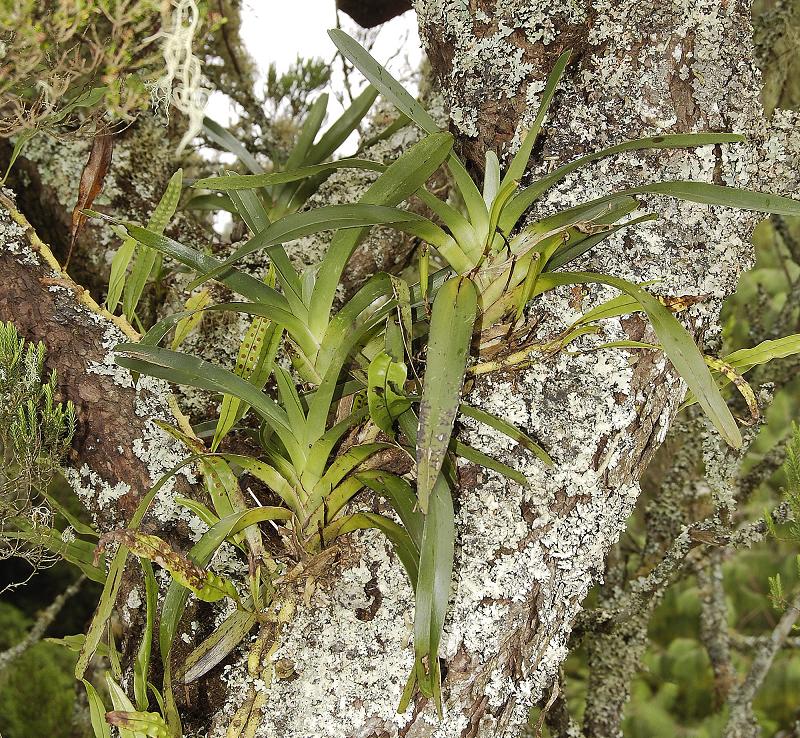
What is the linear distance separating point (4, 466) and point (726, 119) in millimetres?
819

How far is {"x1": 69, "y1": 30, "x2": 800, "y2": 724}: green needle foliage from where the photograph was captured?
535 millimetres

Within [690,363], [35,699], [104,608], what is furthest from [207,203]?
[35,699]

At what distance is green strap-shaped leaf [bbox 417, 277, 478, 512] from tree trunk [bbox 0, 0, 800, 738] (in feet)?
0.39

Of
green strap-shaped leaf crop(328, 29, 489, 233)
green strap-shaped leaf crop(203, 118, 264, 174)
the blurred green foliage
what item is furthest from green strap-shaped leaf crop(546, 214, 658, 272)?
the blurred green foliage

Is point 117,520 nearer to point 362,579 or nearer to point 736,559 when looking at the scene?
point 362,579

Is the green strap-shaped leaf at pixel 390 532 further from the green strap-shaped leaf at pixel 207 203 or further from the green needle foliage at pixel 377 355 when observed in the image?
the green strap-shaped leaf at pixel 207 203

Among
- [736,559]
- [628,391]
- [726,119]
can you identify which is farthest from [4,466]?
[736,559]

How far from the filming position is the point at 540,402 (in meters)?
0.62

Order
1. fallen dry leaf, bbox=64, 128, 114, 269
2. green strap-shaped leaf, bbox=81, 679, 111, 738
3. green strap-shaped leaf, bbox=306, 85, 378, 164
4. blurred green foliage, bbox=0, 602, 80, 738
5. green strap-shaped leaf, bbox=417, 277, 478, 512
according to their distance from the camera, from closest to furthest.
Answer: green strap-shaped leaf, bbox=417, 277, 478, 512 < green strap-shaped leaf, bbox=81, 679, 111, 738 < fallen dry leaf, bbox=64, 128, 114, 269 < green strap-shaped leaf, bbox=306, 85, 378, 164 < blurred green foliage, bbox=0, 602, 80, 738

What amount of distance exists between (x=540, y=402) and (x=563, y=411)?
2 centimetres

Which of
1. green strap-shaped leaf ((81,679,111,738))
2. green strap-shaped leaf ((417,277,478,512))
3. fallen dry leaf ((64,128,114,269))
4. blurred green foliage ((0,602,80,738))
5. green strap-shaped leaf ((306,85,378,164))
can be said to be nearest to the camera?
green strap-shaped leaf ((417,277,478,512))

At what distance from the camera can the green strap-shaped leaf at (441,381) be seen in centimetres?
49

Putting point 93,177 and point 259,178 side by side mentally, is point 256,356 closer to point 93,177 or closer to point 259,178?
point 259,178

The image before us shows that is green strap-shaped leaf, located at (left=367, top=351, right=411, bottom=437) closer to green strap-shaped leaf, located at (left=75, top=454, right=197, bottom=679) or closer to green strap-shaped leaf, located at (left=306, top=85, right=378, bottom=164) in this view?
green strap-shaped leaf, located at (left=75, top=454, right=197, bottom=679)
